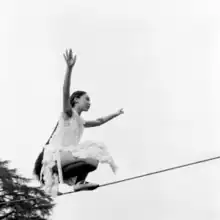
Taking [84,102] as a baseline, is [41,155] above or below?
below

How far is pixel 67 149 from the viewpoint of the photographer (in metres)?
9.42

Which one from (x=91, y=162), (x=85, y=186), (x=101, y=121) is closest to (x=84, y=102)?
(x=101, y=121)

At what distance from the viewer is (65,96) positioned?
29.7 ft

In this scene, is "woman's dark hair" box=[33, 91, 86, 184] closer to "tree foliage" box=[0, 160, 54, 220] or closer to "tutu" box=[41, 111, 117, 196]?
"tutu" box=[41, 111, 117, 196]

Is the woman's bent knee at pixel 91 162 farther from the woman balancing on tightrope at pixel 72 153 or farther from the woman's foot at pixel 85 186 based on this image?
the woman's foot at pixel 85 186

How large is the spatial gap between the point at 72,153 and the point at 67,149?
8cm

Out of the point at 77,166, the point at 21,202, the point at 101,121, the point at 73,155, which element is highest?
the point at 101,121

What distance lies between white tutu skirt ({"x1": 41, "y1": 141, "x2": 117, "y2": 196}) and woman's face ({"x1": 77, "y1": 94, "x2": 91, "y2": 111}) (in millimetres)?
424

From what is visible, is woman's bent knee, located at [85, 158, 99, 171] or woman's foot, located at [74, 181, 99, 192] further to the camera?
woman's bent knee, located at [85, 158, 99, 171]

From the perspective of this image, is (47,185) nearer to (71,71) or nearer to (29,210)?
(71,71)

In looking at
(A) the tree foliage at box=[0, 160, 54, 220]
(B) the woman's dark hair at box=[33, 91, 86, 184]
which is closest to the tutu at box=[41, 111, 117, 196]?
(B) the woman's dark hair at box=[33, 91, 86, 184]

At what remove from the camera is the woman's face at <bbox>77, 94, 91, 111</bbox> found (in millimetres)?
9484

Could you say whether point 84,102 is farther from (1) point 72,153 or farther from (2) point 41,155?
(2) point 41,155

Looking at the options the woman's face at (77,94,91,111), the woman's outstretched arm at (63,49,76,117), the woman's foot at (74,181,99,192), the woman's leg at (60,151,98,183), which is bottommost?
the woman's foot at (74,181,99,192)
